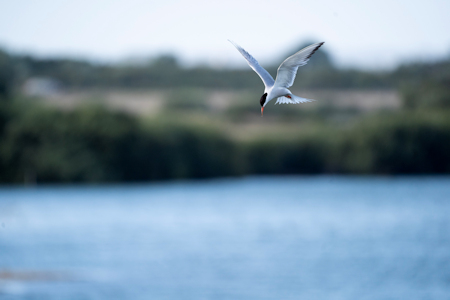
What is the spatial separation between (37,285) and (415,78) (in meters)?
29.7

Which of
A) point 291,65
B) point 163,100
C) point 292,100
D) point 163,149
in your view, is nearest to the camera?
point 292,100

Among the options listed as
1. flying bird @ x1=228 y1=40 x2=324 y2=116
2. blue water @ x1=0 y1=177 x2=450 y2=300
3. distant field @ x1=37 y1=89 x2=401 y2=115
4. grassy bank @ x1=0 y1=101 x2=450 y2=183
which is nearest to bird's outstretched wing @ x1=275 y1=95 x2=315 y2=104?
flying bird @ x1=228 y1=40 x2=324 y2=116

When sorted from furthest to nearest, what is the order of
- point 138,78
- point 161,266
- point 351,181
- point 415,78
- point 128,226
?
point 351,181 → point 138,78 → point 128,226 → point 161,266 → point 415,78

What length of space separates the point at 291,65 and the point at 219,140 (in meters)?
59.4

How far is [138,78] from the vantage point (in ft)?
270

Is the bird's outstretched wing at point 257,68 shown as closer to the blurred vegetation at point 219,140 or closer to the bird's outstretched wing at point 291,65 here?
the bird's outstretched wing at point 291,65

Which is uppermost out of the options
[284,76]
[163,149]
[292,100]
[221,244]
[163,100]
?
[163,100]

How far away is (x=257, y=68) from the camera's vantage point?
1.85 metres

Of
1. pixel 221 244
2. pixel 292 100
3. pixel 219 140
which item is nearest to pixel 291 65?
pixel 292 100

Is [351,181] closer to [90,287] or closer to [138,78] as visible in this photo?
[138,78]

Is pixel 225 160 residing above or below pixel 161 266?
above

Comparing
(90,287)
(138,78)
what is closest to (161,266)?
(90,287)

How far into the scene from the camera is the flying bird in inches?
67.9

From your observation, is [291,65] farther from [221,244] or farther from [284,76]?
[221,244]
